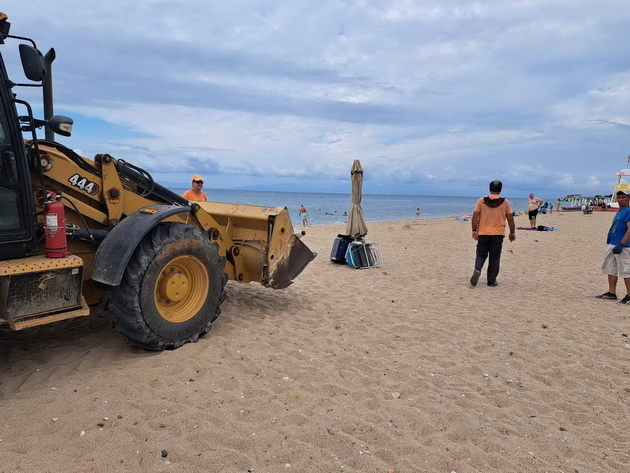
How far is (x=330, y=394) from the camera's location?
146 inches

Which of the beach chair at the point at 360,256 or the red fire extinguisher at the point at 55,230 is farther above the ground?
the red fire extinguisher at the point at 55,230

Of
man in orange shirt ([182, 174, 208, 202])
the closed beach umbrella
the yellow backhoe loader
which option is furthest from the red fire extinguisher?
the closed beach umbrella

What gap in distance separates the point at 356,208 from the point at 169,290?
5.69 m

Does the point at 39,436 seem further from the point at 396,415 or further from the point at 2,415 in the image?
the point at 396,415

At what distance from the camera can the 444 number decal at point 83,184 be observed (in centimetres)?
420

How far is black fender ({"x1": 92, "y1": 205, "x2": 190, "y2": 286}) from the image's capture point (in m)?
3.84

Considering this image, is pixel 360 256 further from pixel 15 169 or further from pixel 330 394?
pixel 15 169

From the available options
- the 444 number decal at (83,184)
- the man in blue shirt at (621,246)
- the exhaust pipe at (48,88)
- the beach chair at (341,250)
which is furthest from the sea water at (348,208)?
the exhaust pipe at (48,88)

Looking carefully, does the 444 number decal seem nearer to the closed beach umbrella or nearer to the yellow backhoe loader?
the yellow backhoe loader

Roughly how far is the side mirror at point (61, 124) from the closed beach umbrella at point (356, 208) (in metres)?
6.45

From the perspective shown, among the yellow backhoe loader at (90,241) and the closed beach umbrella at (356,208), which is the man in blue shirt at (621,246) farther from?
the yellow backhoe loader at (90,241)

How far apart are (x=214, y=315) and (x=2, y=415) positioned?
6.71ft


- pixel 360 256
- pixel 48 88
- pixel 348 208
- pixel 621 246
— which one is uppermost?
pixel 48 88

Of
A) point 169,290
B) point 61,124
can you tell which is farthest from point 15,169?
point 169,290
